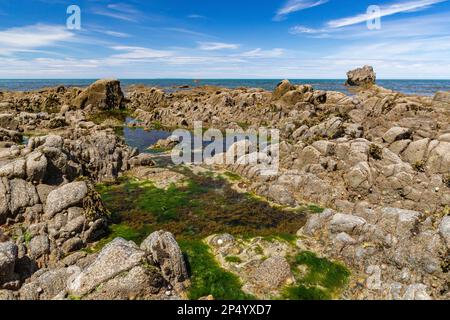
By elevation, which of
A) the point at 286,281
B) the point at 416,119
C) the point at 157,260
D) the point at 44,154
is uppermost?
the point at 416,119

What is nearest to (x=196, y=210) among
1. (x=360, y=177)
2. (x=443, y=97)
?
(x=360, y=177)

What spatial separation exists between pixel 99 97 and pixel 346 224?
95567 mm

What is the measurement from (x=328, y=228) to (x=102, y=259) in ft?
53.7

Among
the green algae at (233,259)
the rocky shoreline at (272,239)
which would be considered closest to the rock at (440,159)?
the rocky shoreline at (272,239)

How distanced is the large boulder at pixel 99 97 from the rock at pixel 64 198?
8066cm

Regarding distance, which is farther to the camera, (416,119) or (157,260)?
(416,119)

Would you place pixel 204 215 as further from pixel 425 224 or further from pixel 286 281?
pixel 425 224

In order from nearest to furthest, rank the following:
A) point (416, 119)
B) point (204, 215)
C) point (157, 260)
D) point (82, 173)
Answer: point (157, 260) → point (204, 215) → point (82, 173) → point (416, 119)

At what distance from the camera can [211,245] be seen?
2461cm

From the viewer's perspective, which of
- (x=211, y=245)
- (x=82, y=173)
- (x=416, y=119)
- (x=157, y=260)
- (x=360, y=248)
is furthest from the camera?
(x=416, y=119)

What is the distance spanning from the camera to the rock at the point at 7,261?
17406mm

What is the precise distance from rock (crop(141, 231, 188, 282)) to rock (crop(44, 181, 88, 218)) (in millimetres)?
9180

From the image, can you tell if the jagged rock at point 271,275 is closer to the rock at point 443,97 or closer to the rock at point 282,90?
the rock at point 443,97
